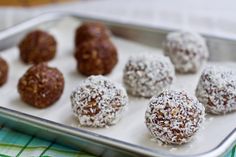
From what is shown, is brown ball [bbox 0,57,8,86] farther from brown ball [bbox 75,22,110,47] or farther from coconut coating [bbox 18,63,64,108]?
brown ball [bbox 75,22,110,47]

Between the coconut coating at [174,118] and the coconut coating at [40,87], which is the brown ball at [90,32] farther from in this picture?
the coconut coating at [174,118]

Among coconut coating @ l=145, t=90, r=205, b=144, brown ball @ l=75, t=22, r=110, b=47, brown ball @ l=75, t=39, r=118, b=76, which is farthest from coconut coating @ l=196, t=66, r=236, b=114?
brown ball @ l=75, t=22, r=110, b=47

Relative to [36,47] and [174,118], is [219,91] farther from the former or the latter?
[36,47]

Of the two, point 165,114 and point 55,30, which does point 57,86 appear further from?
point 55,30

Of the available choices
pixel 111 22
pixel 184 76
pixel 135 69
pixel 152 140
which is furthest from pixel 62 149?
pixel 111 22

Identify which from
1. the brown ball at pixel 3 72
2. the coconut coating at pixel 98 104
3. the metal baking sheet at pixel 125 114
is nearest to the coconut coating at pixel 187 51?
the metal baking sheet at pixel 125 114
